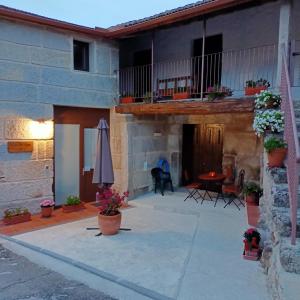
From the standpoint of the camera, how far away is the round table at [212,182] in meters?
8.34

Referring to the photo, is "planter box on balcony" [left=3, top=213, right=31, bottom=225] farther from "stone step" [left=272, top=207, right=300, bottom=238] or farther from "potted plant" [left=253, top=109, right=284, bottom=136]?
"stone step" [left=272, top=207, right=300, bottom=238]

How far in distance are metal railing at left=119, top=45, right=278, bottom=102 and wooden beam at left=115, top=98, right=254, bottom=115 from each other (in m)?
0.30

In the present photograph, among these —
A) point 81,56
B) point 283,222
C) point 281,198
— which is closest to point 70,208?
point 81,56

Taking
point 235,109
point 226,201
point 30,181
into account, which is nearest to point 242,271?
point 235,109

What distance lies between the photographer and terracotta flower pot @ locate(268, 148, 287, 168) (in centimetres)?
449

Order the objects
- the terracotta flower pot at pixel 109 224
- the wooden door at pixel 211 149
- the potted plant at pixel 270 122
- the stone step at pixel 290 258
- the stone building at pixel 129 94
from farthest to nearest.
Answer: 1. the wooden door at pixel 211 149
2. the stone building at pixel 129 94
3. the terracotta flower pot at pixel 109 224
4. the potted plant at pixel 270 122
5. the stone step at pixel 290 258

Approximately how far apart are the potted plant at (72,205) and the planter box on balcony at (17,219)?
3.23 ft

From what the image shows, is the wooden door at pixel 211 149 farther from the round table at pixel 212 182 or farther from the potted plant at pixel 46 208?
the potted plant at pixel 46 208

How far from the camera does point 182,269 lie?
4664 mm

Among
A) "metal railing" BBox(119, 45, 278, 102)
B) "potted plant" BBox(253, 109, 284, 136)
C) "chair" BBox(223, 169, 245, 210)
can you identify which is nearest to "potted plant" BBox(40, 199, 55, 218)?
"metal railing" BBox(119, 45, 278, 102)

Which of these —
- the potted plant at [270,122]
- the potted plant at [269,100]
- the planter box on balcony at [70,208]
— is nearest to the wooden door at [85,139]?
the planter box on balcony at [70,208]

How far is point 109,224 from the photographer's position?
613cm

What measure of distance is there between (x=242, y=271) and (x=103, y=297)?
2079 millimetres

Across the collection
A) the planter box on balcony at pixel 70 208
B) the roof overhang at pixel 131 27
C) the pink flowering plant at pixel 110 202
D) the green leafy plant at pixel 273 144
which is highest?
the roof overhang at pixel 131 27
